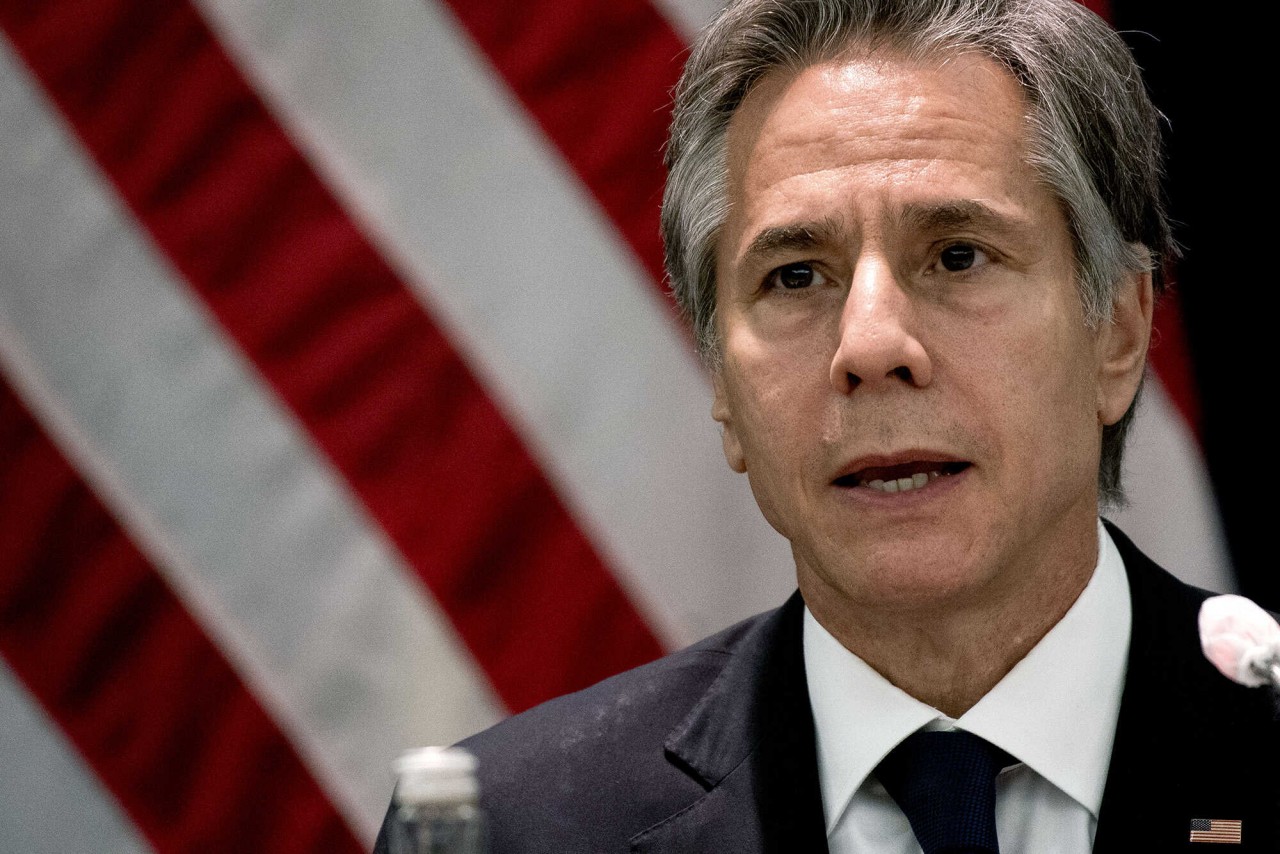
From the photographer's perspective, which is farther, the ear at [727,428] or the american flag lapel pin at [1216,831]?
the ear at [727,428]

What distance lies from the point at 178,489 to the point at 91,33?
86cm

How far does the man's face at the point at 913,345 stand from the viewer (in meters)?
1.82

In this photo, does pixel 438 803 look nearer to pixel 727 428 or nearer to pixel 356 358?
pixel 727 428

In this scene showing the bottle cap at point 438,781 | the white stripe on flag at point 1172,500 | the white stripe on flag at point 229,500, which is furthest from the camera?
the white stripe on flag at point 229,500

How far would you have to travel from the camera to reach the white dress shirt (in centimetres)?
184

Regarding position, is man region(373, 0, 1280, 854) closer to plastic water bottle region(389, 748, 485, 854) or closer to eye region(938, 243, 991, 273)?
eye region(938, 243, 991, 273)

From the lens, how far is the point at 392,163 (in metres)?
2.82

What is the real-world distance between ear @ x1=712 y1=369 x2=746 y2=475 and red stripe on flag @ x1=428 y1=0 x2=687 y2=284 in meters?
0.64

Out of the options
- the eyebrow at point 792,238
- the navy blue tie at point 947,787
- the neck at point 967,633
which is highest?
the eyebrow at point 792,238

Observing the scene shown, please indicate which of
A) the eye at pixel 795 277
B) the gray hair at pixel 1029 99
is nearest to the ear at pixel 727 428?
the gray hair at pixel 1029 99

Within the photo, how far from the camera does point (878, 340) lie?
70.4 inches

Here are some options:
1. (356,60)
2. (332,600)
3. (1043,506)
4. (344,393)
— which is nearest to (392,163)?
(356,60)

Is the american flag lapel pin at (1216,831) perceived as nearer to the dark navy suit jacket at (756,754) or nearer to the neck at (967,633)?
the dark navy suit jacket at (756,754)

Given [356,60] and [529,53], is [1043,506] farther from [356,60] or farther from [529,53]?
[356,60]
